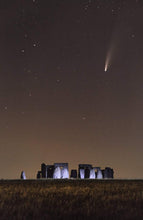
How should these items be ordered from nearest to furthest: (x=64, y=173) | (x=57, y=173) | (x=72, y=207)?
(x=72, y=207) → (x=57, y=173) → (x=64, y=173)

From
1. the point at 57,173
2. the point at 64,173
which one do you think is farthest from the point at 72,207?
the point at 64,173

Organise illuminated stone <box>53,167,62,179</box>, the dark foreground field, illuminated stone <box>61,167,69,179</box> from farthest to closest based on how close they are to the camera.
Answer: illuminated stone <box>61,167,69,179</box> → illuminated stone <box>53,167,62,179</box> → the dark foreground field

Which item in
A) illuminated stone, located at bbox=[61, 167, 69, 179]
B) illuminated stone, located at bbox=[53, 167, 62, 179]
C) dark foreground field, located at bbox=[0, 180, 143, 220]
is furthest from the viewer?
illuminated stone, located at bbox=[61, 167, 69, 179]

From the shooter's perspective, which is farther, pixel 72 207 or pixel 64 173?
pixel 64 173

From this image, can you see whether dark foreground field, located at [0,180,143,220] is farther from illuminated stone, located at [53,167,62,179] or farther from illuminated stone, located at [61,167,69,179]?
illuminated stone, located at [61,167,69,179]

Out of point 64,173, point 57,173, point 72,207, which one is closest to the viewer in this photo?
point 72,207

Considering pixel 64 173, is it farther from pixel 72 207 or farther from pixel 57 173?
pixel 72 207

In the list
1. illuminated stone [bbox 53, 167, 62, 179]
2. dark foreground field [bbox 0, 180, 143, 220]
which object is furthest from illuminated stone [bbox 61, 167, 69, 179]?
dark foreground field [bbox 0, 180, 143, 220]

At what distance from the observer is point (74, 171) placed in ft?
143

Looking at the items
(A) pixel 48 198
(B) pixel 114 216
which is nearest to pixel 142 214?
(B) pixel 114 216

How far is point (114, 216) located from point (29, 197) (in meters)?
3.91

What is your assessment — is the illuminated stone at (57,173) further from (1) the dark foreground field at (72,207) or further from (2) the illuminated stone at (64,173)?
(1) the dark foreground field at (72,207)

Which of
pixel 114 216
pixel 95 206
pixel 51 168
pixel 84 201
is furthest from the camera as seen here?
pixel 51 168

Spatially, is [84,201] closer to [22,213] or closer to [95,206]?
[95,206]
